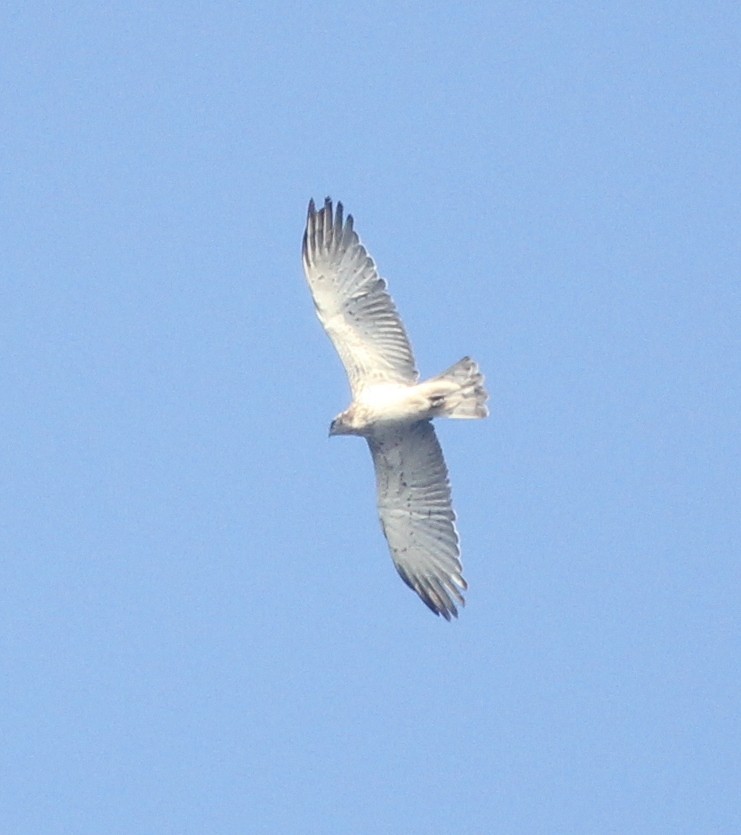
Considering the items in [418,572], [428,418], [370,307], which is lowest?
[418,572]

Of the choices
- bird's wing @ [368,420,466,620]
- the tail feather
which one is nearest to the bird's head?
bird's wing @ [368,420,466,620]

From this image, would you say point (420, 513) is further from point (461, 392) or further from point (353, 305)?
point (353, 305)

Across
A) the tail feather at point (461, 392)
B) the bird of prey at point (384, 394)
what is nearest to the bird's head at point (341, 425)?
the bird of prey at point (384, 394)

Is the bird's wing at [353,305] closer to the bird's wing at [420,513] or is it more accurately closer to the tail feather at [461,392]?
the tail feather at [461,392]

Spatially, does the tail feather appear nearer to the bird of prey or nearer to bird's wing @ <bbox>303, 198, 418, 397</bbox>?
the bird of prey

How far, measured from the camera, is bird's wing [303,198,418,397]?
48.8 feet

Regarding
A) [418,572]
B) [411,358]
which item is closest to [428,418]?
[411,358]

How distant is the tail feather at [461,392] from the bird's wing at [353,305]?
1.43ft

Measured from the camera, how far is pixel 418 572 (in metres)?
15.4

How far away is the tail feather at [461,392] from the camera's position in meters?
14.5

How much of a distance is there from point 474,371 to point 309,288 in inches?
69.5

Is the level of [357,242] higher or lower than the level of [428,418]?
higher

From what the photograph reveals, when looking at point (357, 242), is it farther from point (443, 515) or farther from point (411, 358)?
point (443, 515)

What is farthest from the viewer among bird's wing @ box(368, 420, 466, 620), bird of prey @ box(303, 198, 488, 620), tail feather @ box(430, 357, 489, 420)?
bird's wing @ box(368, 420, 466, 620)
